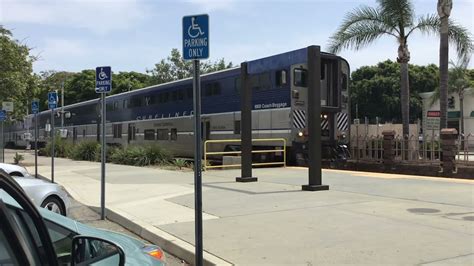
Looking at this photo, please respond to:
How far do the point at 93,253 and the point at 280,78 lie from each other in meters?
17.2

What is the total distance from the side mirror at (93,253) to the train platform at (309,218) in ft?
10.6

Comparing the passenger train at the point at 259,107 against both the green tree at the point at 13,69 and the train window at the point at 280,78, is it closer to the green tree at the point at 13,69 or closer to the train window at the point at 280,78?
the train window at the point at 280,78

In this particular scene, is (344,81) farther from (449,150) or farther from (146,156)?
(146,156)

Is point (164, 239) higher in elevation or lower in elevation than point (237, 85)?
lower

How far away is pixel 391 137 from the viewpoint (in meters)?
20.0

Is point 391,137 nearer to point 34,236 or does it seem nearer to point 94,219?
point 94,219

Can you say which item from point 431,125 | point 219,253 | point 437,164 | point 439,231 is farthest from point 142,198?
point 431,125

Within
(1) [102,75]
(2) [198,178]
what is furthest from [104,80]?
(2) [198,178]

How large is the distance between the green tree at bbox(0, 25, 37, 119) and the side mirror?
85.1 feet

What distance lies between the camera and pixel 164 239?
7.66 m

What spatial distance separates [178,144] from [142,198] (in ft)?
51.0

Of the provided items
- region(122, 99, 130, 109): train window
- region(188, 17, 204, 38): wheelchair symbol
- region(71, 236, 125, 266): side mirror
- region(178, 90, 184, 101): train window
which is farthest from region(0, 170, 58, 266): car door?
region(122, 99, 130, 109): train window

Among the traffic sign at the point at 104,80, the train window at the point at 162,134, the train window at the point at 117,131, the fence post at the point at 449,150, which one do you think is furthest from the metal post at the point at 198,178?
the train window at the point at 117,131

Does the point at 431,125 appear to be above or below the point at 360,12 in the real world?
below
